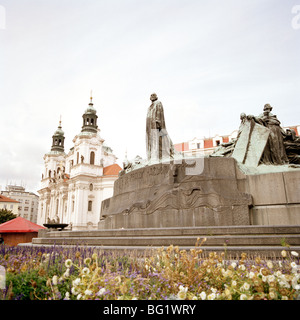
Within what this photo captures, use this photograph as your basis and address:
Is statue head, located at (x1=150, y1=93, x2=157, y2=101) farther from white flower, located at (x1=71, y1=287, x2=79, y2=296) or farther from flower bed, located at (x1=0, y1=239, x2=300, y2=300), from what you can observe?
white flower, located at (x1=71, y1=287, x2=79, y2=296)

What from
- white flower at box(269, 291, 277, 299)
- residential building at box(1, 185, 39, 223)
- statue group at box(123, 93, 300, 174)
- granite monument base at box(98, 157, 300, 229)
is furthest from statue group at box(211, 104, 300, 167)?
residential building at box(1, 185, 39, 223)

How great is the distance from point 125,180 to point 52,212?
65734 millimetres

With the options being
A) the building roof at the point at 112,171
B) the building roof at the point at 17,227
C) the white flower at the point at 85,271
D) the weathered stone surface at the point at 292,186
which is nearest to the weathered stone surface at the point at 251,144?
the weathered stone surface at the point at 292,186

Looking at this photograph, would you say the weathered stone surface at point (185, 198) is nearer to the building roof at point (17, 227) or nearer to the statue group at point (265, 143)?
the statue group at point (265, 143)

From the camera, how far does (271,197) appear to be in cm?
795

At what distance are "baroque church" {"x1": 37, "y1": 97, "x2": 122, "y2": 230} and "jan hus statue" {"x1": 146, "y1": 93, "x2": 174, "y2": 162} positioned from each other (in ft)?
152

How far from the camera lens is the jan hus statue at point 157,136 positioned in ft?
38.3

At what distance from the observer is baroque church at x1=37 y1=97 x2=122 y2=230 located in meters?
59.8

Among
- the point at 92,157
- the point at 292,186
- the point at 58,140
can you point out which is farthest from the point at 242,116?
the point at 58,140

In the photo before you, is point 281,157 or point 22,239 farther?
point 22,239

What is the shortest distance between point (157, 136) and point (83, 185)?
170 feet

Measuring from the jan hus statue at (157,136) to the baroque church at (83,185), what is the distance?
4637 centimetres

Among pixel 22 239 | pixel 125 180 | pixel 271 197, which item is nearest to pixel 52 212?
pixel 22 239
